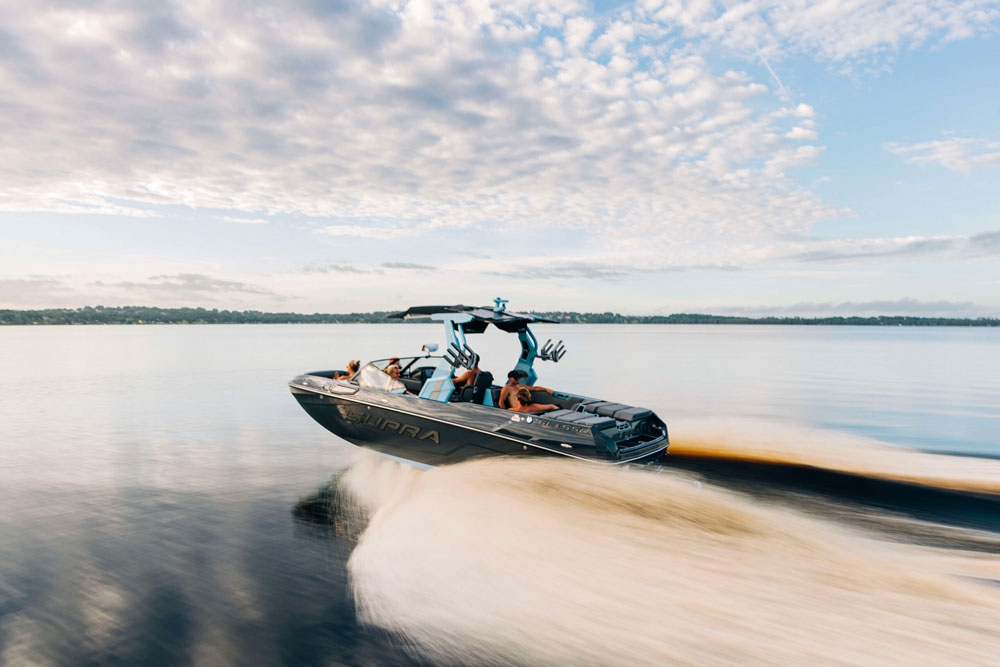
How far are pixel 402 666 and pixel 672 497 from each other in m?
4.52

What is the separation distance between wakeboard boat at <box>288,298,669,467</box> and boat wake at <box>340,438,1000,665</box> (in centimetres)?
40

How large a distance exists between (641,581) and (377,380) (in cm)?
613

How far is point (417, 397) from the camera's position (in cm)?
993

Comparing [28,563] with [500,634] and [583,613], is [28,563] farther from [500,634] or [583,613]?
[583,613]

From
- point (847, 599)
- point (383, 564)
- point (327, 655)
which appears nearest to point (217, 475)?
point (383, 564)

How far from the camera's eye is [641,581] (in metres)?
6.13

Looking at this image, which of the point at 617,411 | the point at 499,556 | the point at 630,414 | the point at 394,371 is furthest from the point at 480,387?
the point at 499,556

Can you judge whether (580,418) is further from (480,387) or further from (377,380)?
(377,380)

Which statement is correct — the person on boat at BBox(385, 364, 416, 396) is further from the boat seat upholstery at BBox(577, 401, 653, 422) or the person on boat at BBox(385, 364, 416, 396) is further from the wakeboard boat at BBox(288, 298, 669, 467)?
the boat seat upholstery at BBox(577, 401, 653, 422)

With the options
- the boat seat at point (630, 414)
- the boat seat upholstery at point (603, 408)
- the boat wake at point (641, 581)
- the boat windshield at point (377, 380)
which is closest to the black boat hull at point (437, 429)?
the boat windshield at point (377, 380)

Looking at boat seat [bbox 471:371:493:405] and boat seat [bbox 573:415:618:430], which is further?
boat seat [bbox 471:371:493:405]

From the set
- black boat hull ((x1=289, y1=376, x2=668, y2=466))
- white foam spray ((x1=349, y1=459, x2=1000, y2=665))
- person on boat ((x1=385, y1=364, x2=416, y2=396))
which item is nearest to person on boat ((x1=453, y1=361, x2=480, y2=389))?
black boat hull ((x1=289, y1=376, x2=668, y2=466))

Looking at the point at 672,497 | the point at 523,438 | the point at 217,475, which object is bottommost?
the point at 217,475

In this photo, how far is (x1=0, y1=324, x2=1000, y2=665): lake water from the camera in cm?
523
